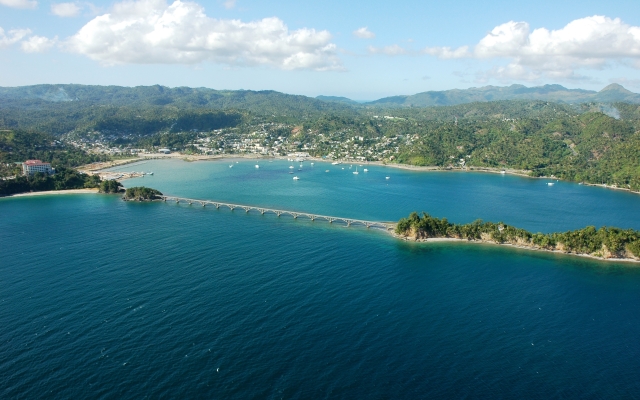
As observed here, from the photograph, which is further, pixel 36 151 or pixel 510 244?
pixel 36 151

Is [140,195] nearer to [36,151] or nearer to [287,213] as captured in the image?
[287,213]

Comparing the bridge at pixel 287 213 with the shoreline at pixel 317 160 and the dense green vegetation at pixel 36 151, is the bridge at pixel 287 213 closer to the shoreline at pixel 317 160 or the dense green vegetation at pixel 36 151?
the shoreline at pixel 317 160

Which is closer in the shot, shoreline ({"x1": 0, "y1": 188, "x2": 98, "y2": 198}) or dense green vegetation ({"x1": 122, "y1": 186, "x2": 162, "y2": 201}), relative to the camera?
dense green vegetation ({"x1": 122, "y1": 186, "x2": 162, "y2": 201})

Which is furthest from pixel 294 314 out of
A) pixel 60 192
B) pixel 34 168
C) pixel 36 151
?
pixel 36 151

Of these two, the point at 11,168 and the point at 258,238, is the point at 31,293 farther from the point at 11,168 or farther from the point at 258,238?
Answer: the point at 11,168

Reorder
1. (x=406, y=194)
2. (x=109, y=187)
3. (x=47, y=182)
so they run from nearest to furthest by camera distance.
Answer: (x=109, y=187) → (x=47, y=182) → (x=406, y=194)

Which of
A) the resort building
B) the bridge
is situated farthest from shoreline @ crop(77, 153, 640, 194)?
the bridge

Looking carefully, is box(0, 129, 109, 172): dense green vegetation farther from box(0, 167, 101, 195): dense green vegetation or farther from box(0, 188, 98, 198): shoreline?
box(0, 188, 98, 198): shoreline
